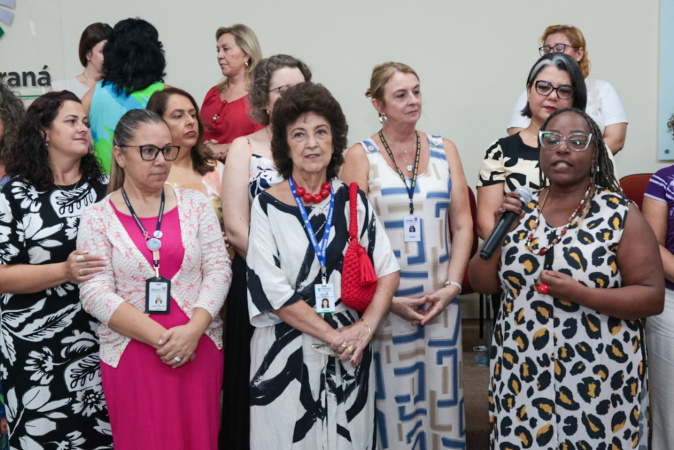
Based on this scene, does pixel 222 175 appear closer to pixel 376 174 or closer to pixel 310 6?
pixel 376 174

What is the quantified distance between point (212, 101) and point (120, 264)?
6.17 ft

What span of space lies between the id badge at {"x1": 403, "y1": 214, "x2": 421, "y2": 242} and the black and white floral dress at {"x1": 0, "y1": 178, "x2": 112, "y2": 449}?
133 centimetres

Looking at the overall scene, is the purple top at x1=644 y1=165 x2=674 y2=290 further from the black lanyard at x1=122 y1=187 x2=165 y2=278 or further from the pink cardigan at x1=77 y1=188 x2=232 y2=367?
the black lanyard at x1=122 y1=187 x2=165 y2=278

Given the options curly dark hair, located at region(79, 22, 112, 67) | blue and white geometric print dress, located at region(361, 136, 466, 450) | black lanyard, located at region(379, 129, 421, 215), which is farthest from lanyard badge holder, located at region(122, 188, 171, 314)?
curly dark hair, located at region(79, 22, 112, 67)

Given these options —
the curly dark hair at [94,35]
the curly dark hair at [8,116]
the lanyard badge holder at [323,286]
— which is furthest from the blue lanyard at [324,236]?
the curly dark hair at [94,35]

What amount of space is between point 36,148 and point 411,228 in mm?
1559

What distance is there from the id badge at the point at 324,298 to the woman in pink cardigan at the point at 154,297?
416 mm

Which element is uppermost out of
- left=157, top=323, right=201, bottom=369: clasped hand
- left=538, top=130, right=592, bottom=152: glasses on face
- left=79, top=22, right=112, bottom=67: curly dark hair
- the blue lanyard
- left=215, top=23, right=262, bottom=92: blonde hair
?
left=79, top=22, right=112, bottom=67: curly dark hair

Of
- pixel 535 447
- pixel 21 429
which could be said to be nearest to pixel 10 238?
pixel 21 429

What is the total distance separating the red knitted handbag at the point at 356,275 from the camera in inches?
93.0

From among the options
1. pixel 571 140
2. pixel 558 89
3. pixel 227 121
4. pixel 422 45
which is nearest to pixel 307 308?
pixel 571 140

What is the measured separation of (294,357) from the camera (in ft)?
7.73

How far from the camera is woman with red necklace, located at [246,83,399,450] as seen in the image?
2326 millimetres

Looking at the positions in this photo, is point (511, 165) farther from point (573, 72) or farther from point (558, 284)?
point (558, 284)
